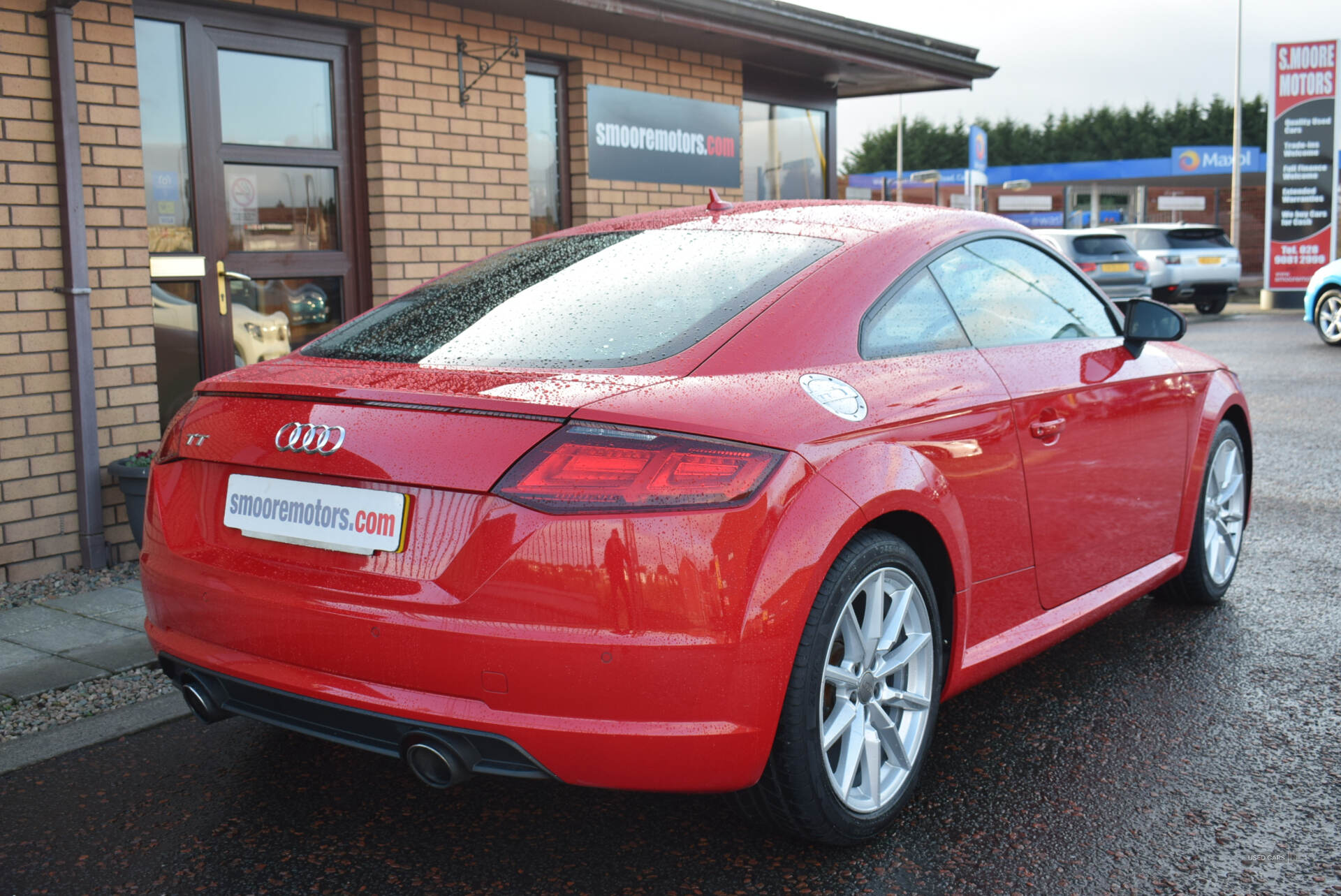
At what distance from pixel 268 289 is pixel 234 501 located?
4362 millimetres

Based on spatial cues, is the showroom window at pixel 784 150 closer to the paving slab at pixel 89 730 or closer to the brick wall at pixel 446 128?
the brick wall at pixel 446 128

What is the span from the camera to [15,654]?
4.38 m

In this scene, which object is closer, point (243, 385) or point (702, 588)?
point (702, 588)

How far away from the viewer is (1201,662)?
13.9ft

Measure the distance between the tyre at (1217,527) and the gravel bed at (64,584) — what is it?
4.22 m

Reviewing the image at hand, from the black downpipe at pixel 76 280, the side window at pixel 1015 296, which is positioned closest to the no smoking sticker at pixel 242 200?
the black downpipe at pixel 76 280

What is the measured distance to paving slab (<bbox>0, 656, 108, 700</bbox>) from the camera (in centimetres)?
400

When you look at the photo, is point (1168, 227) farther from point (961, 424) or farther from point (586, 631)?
point (586, 631)

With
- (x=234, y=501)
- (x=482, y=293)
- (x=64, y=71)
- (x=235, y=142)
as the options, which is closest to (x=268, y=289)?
(x=235, y=142)

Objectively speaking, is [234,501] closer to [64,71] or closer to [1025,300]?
[1025,300]

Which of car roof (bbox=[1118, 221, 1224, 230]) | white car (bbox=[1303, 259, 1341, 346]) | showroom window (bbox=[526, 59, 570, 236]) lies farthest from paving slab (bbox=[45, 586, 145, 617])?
car roof (bbox=[1118, 221, 1224, 230])

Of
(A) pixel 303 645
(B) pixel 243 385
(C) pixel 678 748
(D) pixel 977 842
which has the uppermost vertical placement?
(B) pixel 243 385

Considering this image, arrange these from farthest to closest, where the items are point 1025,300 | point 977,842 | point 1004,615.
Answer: point 1025,300
point 1004,615
point 977,842

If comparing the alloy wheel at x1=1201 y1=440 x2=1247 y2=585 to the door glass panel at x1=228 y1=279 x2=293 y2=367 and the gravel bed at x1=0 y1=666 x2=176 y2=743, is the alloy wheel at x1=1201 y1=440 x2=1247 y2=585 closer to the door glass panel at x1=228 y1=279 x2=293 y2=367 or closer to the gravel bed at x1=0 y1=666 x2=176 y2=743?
the gravel bed at x1=0 y1=666 x2=176 y2=743
